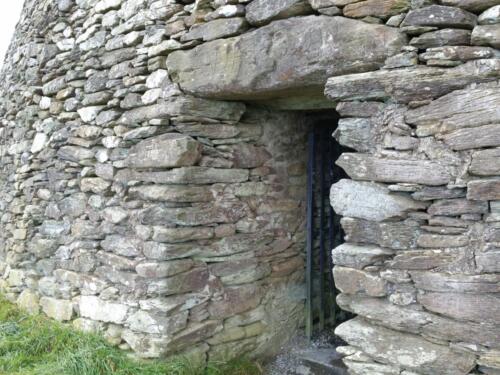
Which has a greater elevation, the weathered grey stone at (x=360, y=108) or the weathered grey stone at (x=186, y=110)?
the weathered grey stone at (x=186, y=110)

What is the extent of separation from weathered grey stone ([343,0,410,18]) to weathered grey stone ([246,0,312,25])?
268 millimetres

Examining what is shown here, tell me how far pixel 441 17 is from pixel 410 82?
294mm

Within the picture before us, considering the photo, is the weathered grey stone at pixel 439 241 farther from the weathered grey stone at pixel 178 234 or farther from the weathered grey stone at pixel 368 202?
the weathered grey stone at pixel 178 234

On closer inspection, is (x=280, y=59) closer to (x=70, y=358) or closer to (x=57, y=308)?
(x=70, y=358)

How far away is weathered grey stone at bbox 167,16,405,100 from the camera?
232 cm

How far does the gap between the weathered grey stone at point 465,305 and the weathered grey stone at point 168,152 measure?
63.2 inches

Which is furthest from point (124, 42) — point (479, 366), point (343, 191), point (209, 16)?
point (479, 366)

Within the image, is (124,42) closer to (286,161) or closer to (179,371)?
(286,161)

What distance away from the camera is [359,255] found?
232 centimetres

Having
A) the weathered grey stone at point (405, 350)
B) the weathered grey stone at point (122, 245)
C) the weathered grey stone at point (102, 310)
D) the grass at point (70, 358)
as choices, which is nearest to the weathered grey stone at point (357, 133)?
the weathered grey stone at point (405, 350)

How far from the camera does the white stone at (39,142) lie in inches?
164

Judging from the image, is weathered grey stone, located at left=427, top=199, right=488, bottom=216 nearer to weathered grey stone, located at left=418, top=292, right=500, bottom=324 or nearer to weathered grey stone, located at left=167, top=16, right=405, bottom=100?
weathered grey stone, located at left=418, top=292, right=500, bottom=324

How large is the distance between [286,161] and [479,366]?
2.03 m

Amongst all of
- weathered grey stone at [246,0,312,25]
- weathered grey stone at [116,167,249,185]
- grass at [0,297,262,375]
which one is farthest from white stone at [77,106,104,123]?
grass at [0,297,262,375]
